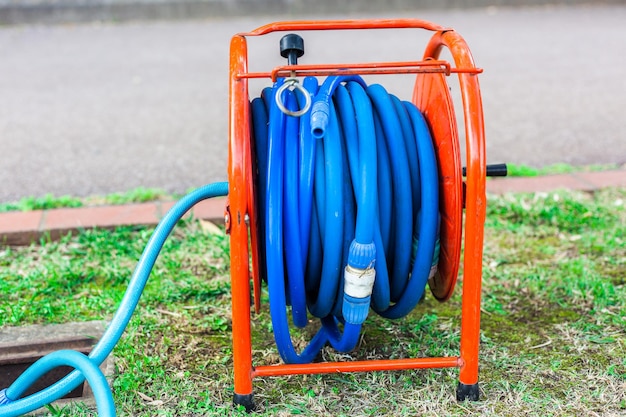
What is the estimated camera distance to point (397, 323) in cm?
267

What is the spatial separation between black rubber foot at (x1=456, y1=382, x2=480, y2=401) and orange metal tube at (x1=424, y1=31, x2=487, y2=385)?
14mm

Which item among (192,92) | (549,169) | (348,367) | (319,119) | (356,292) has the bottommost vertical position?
(348,367)

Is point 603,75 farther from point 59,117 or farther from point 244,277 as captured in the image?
point 244,277

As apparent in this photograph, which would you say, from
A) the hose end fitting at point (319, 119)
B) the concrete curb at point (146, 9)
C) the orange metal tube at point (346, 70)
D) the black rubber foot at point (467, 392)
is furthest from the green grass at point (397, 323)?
the concrete curb at point (146, 9)

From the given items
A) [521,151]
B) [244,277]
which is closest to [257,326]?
[244,277]

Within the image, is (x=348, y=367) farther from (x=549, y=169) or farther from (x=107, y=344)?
(x=549, y=169)

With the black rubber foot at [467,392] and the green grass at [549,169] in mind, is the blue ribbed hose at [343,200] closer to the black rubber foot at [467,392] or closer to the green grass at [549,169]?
the black rubber foot at [467,392]

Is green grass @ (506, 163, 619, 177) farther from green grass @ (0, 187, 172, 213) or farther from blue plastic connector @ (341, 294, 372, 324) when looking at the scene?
blue plastic connector @ (341, 294, 372, 324)

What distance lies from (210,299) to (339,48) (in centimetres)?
476

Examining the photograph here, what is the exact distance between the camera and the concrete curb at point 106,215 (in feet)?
10.9

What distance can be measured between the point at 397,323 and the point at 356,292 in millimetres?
729

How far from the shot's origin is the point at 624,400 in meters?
2.21

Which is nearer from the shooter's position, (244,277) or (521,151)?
(244,277)

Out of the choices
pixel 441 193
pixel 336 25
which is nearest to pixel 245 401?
pixel 441 193
